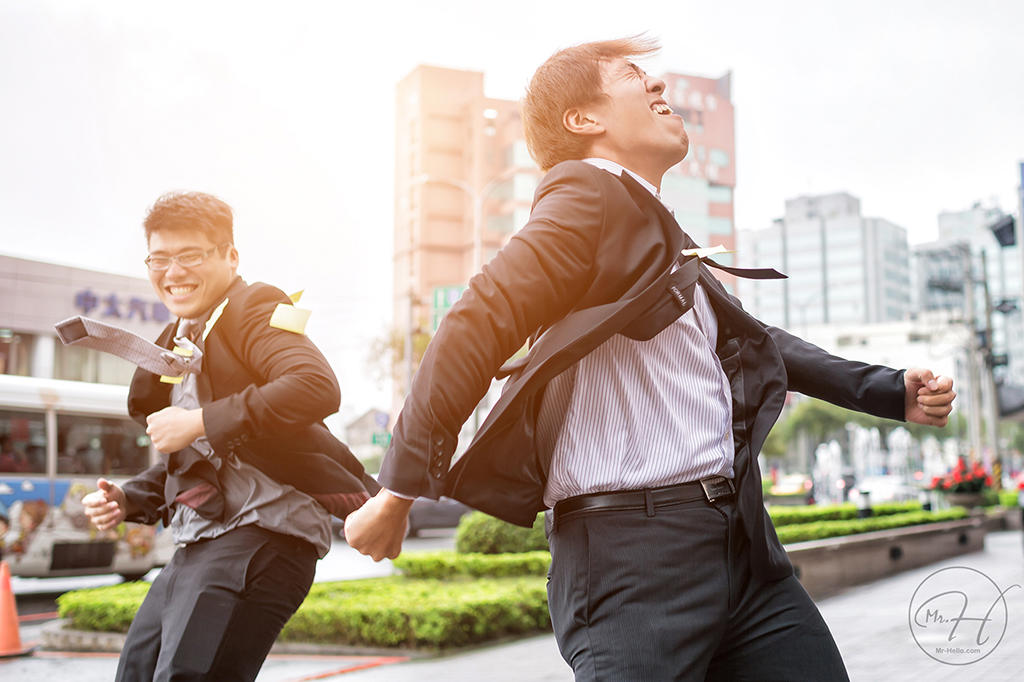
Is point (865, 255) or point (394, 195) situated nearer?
point (394, 195)

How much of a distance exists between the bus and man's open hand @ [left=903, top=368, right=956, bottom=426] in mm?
11580

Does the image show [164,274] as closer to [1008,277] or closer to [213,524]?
[213,524]

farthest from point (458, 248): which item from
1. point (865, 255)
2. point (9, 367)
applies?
point (865, 255)

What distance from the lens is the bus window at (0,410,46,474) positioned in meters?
13.2

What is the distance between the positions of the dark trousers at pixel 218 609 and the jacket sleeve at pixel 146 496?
39cm

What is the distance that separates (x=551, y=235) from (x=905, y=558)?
12.9m

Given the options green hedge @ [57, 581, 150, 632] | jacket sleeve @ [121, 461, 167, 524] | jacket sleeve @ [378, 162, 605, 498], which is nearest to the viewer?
jacket sleeve @ [378, 162, 605, 498]

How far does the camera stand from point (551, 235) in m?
1.94

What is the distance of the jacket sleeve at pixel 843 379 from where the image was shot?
2307mm

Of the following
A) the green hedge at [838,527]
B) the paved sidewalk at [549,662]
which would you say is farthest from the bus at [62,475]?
the green hedge at [838,527]

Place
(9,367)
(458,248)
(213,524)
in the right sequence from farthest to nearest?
(458,248) < (9,367) < (213,524)

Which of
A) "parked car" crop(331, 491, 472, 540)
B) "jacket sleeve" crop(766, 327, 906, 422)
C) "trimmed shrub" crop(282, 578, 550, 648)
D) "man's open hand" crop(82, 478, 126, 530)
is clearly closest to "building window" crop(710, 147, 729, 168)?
"parked car" crop(331, 491, 472, 540)

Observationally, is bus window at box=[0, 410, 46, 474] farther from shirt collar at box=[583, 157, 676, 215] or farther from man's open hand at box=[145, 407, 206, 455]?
shirt collar at box=[583, 157, 676, 215]

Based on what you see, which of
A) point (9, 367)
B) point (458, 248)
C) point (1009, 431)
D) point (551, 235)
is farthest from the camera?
point (1009, 431)
